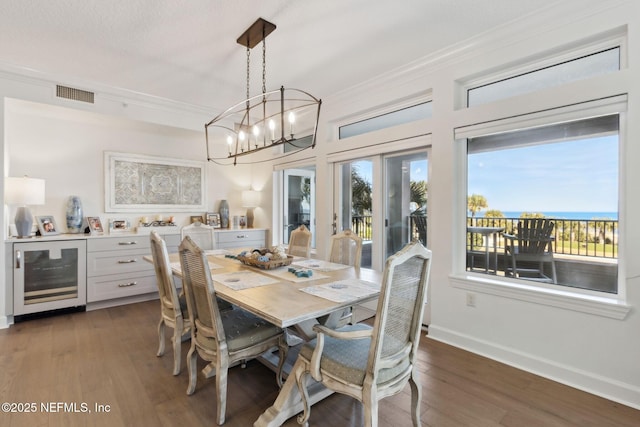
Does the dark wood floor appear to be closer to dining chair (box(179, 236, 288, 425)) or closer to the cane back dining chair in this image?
dining chair (box(179, 236, 288, 425))

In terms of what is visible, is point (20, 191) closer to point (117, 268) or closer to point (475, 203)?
point (117, 268)

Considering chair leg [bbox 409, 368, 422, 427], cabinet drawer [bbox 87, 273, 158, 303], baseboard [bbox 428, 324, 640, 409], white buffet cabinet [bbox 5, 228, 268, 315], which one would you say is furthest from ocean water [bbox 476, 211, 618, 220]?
cabinet drawer [bbox 87, 273, 158, 303]

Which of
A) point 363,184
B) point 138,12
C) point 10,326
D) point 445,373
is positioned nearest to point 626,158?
point 445,373

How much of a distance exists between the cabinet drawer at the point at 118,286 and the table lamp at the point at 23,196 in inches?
34.7

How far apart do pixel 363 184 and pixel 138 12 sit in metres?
2.75

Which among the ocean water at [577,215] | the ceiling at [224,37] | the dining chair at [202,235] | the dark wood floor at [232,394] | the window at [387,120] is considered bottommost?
the dark wood floor at [232,394]

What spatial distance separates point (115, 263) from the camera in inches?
152

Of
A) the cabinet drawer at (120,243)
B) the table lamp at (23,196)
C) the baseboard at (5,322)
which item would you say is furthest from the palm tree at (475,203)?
the baseboard at (5,322)

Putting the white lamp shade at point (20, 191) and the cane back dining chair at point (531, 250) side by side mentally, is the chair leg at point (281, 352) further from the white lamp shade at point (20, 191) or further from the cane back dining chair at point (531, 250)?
the white lamp shade at point (20, 191)

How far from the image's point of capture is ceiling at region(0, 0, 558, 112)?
87.0 inches

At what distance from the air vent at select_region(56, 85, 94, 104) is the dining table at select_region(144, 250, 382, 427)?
2.47 m

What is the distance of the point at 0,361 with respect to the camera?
97.0 inches

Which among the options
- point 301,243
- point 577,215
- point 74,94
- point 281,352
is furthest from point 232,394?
point 74,94

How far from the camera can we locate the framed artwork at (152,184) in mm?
4293
